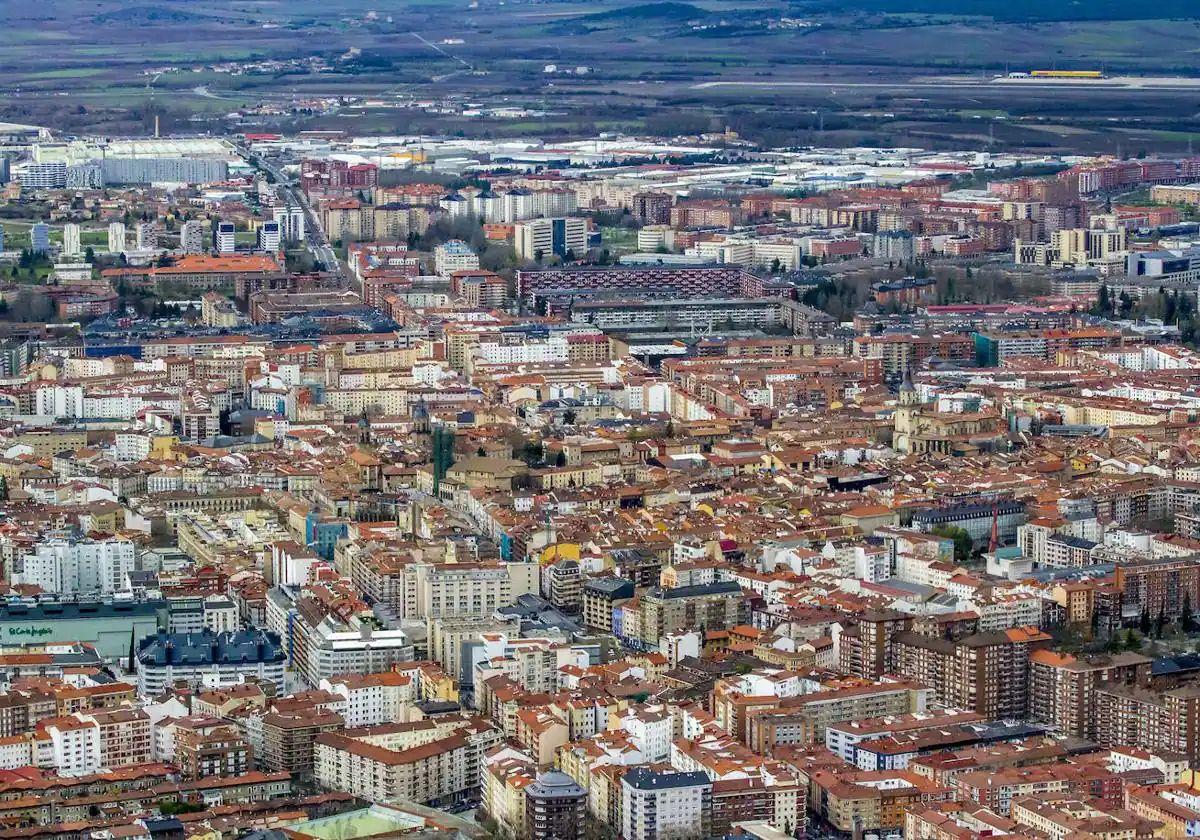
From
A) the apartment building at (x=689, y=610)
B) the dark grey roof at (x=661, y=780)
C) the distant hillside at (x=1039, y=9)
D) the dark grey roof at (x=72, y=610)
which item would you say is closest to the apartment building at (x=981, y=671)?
the apartment building at (x=689, y=610)

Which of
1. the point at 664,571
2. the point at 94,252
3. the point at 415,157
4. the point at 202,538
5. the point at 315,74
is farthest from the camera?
the point at 315,74

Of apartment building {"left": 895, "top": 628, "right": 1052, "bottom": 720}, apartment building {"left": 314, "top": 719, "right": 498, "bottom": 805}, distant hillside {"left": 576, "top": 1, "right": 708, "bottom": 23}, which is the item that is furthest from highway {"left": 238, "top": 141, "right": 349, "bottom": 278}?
distant hillside {"left": 576, "top": 1, "right": 708, "bottom": 23}

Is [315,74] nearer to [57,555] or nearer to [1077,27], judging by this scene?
[1077,27]

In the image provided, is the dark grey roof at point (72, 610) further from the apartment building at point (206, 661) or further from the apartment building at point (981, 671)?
the apartment building at point (981, 671)

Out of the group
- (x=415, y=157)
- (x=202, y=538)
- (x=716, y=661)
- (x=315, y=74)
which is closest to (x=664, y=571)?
(x=716, y=661)

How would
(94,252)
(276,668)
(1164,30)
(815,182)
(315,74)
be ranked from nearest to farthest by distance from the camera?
(276,668) < (94,252) < (815,182) < (315,74) < (1164,30)

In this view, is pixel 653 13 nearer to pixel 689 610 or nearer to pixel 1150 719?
pixel 689 610
